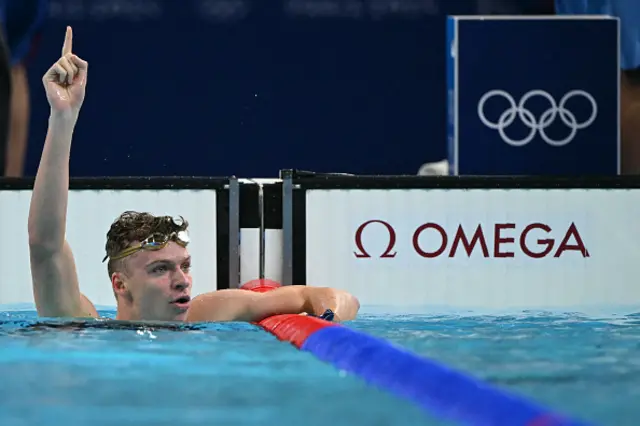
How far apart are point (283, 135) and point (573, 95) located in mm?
2913

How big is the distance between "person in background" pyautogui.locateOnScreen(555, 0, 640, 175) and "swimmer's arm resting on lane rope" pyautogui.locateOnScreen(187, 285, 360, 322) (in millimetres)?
3015

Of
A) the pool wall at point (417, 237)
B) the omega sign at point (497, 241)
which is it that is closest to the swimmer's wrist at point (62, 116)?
the pool wall at point (417, 237)

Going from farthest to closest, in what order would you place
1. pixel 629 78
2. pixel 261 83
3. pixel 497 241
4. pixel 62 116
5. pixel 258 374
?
pixel 261 83
pixel 629 78
pixel 497 241
pixel 62 116
pixel 258 374

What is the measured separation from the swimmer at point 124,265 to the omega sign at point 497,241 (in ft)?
2.95

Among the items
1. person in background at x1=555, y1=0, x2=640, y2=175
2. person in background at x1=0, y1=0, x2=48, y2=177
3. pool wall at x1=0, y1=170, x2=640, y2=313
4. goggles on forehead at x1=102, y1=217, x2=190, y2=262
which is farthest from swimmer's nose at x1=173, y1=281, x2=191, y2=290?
person in background at x1=0, y1=0, x2=48, y2=177

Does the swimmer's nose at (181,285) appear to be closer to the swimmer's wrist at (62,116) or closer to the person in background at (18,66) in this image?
the swimmer's wrist at (62,116)

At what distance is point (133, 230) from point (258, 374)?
1252 mm

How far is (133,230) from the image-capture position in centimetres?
396

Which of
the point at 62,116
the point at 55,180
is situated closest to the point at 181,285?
the point at 55,180

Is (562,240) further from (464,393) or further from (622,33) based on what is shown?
(464,393)

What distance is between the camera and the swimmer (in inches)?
134

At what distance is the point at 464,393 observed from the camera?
2270 millimetres

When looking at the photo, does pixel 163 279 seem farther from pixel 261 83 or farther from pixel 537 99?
pixel 261 83

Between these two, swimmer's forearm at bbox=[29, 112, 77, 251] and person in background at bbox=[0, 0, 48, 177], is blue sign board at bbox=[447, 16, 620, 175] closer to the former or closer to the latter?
swimmer's forearm at bbox=[29, 112, 77, 251]
